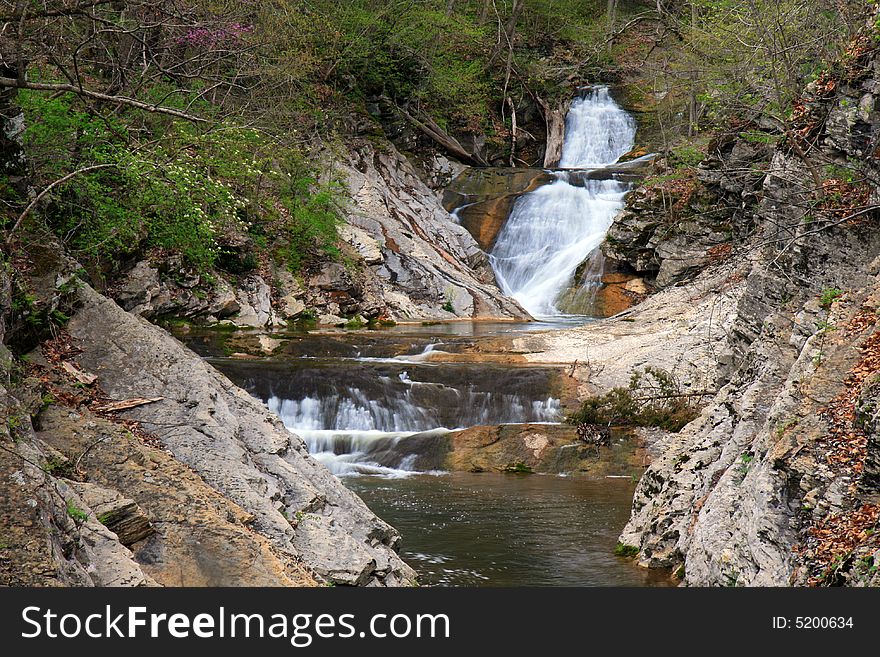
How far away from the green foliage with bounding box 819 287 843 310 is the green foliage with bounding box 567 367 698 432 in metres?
6.84

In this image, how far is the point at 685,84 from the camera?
27.6m

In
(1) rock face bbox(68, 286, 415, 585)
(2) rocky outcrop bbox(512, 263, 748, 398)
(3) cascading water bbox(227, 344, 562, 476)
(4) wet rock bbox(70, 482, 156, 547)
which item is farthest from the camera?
(2) rocky outcrop bbox(512, 263, 748, 398)

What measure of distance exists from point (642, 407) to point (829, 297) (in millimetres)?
7474

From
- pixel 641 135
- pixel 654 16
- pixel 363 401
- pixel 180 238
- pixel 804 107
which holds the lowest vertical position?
pixel 363 401

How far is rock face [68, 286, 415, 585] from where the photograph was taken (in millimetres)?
6867

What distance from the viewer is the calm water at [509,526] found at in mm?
8406

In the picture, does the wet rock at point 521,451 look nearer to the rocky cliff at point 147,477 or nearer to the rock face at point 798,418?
the rock face at point 798,418

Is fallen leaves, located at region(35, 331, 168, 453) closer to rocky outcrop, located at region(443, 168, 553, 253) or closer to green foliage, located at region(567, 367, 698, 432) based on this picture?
green foliage, located at region(567, 367, 698, 432)

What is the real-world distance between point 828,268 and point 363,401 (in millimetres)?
9483

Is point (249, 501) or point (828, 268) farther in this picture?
point (828, 268)

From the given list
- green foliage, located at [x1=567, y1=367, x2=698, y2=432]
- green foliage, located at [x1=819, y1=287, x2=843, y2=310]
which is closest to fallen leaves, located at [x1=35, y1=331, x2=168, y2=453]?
green foliage, located at [x1=819, y1=287, x2=843, y2=310]

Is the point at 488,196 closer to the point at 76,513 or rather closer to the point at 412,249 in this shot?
the point at 412,249

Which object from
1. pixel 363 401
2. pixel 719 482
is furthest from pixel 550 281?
pixel 719 482
